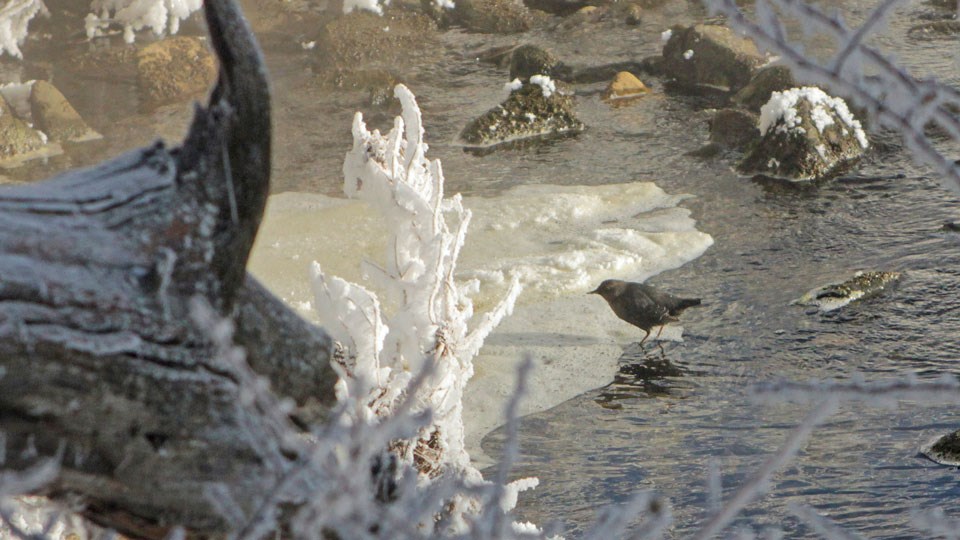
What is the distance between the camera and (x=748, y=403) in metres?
7.66

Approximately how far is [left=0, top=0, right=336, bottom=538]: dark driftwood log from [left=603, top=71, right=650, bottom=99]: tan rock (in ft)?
40.7

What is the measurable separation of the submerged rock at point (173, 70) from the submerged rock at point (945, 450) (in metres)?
10.6

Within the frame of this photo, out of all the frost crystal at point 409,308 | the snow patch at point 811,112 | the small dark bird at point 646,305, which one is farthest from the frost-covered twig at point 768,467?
the snow patch at point 811,112

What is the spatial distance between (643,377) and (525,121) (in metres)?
5.57

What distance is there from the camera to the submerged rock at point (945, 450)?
6715 millimetres

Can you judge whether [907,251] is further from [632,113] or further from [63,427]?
[63,427]

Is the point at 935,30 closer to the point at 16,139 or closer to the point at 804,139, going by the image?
the point at 804,139

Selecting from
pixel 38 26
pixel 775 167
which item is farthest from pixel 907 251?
pixel 38 26

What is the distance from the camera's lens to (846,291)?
28.9 ft

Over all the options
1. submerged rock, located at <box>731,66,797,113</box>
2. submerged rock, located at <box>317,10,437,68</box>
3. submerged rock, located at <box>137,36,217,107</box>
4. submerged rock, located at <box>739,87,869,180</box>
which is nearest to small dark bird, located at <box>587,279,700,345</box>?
submerged rock, located at <box>739,87,869,180</box>


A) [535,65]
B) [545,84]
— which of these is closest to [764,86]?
[545,84]

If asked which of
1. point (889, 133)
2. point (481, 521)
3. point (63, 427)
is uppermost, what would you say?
point (63, 427)

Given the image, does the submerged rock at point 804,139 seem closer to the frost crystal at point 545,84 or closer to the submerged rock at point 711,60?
the submerged rock at point 711,60

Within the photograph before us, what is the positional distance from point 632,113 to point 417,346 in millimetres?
8377
